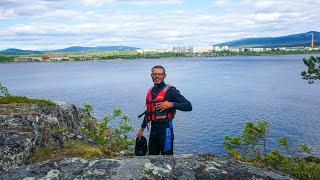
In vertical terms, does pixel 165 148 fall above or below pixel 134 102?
above

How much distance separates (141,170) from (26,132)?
7.35 meters

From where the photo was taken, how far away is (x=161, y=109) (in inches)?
339

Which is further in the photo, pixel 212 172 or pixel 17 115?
pixel 17 115

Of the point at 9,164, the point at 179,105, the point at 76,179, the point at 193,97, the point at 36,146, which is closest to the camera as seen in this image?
the point at 76,179

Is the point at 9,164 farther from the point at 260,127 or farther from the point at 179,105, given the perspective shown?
the point at 260,127

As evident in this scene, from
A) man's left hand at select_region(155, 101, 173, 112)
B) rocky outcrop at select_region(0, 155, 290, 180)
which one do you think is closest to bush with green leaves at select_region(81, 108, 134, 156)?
man's left hand at select_region(155, 101, 173, 112)

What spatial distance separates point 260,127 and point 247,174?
65.1 feet

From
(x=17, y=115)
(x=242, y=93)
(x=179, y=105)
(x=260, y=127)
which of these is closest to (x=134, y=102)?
(x=242, y=93)

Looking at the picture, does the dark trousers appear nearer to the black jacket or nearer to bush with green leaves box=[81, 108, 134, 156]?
the black jacket

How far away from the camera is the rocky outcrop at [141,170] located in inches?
205

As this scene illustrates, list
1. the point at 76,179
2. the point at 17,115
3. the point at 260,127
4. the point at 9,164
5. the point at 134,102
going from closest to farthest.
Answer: the point at 76,179 < the point at 9,164 < the point at 17,115 < the point at 260,127 < the point at 134,102

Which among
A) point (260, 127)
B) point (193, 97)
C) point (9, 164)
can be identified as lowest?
point (193, 97)

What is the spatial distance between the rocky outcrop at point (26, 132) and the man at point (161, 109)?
3630mm

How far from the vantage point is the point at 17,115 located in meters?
13.5
